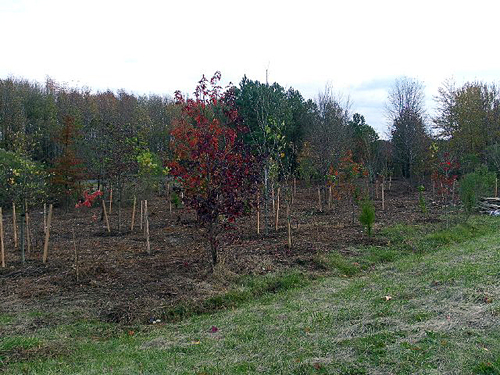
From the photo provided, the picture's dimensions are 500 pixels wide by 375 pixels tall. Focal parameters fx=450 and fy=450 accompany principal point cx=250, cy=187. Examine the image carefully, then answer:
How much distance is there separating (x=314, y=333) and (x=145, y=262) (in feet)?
14.8

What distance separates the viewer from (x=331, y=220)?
13.5m

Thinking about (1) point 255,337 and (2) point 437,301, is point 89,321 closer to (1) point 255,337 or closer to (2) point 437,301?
(1) point 255,337

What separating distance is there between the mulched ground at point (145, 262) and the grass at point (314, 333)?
487 mm

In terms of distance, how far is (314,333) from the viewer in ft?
16.4

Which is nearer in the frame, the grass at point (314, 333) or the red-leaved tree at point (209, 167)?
the grass at point (314, 333)

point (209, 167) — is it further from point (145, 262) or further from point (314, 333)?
point (314, 333)

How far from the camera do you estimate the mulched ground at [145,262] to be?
6.64 metres

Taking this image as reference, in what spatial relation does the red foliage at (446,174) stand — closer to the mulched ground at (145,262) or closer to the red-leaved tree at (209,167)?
the mulched ground at (145,262)

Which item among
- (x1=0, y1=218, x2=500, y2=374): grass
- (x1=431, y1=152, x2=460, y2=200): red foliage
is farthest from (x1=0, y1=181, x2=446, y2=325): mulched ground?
(x1=431, y1=152, x2=460, y2=200): red foliage

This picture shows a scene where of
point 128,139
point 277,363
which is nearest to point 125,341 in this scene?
point 277,363

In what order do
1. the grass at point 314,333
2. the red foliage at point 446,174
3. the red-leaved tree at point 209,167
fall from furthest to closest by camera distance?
the red foliage at point 446,174, the red-leaved tree at point 209,167, the grass at point 314,333

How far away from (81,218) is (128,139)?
3812 mm

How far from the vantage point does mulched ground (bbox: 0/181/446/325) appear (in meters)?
6.64

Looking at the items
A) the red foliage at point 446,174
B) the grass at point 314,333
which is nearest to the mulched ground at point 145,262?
the grass at point 314,333
